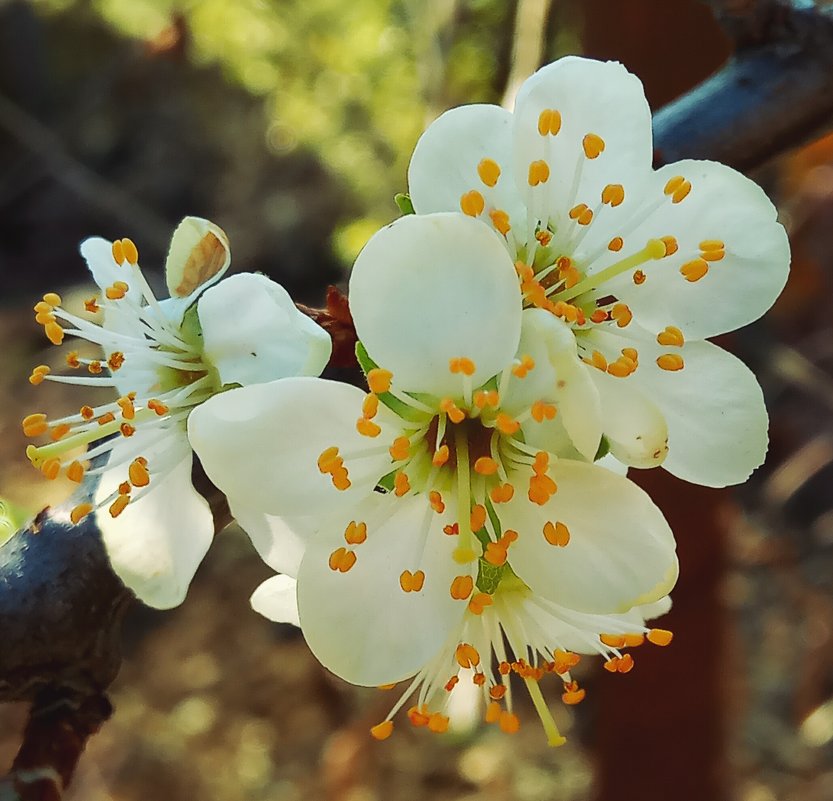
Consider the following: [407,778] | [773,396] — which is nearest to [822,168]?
[773,396]

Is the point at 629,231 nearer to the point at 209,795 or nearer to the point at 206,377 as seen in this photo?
the point at 206,377

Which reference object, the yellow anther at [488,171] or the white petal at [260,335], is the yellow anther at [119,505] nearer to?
the white petal at [260,335]

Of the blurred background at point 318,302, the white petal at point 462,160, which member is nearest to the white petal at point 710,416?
the white petal at point 462,160

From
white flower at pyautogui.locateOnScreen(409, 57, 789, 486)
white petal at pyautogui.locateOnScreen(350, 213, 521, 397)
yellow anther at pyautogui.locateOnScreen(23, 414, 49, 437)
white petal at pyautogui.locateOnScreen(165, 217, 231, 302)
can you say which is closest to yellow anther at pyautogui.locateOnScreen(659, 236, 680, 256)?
white flower at pyautogui.locateOnScreen(409, 57, 789, 486)

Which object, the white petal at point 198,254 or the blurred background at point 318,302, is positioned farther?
the blurred background at point 318,302

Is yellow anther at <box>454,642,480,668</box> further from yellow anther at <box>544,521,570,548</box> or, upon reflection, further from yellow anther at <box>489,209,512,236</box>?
yellow anther at <box>489,209,512,236</box>
